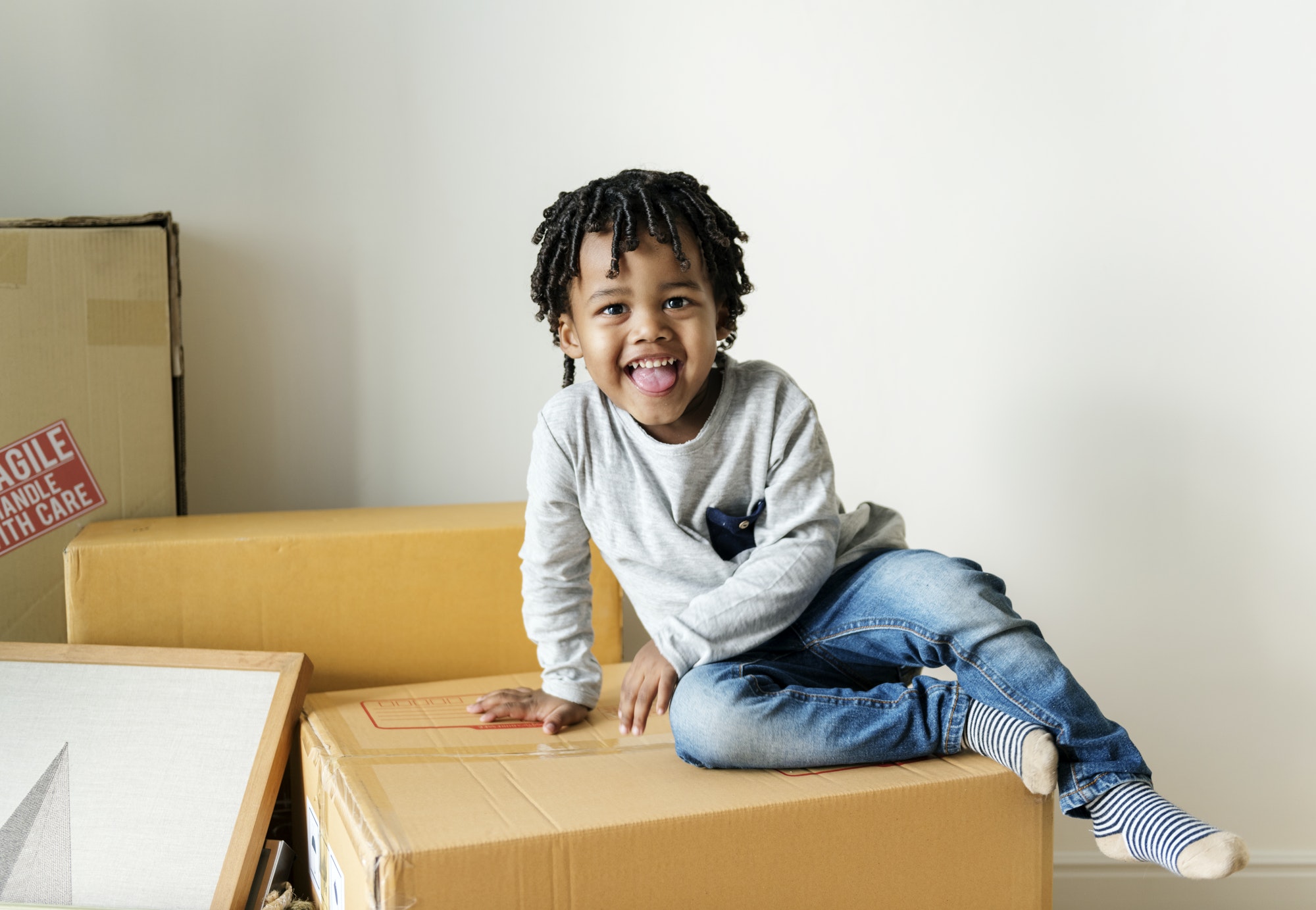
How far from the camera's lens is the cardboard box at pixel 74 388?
976 millimetres

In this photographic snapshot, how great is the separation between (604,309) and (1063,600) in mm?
728

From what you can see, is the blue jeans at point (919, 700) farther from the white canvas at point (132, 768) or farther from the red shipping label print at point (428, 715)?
the white canvas at point (132, 768)

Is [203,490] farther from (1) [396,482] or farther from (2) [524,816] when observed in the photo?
(2) [524,816]

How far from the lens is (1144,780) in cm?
69

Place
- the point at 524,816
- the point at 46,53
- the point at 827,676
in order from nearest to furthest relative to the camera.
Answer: the point at 524,816 → the point at 827,676 → the point at 46,53

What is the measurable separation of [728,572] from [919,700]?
204 millimetres

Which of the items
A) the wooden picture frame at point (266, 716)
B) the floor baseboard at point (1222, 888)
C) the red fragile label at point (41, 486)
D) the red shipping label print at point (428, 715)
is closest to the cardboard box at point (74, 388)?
the red fragile label at point (41, 486)

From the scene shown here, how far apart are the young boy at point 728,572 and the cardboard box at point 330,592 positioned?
0.41 feet

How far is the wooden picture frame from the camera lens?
765 millimetres

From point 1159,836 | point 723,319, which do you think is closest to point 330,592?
point 723,319

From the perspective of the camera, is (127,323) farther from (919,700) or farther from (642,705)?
(919,700)

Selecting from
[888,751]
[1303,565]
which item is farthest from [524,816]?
[1303,565]

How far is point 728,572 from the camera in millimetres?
878

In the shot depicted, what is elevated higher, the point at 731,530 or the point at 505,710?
the point at 731,530
